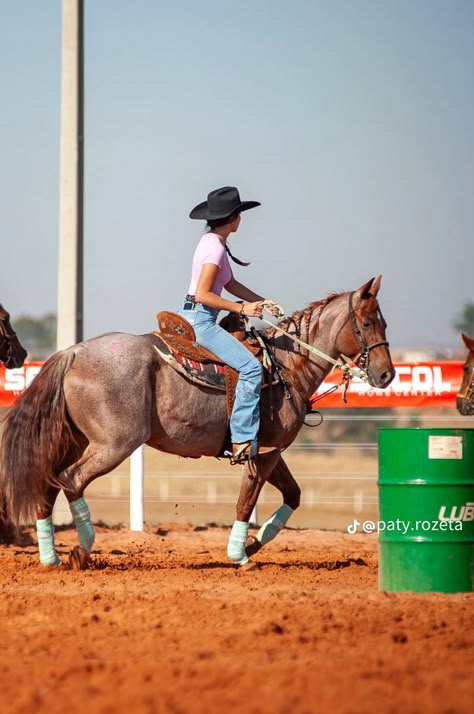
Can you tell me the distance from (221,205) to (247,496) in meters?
A: 2.46

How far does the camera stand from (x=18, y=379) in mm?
13977

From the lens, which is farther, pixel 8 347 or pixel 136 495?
pixel 136 495

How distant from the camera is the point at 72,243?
47.1 ft

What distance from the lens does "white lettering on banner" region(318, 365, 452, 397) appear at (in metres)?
13.9

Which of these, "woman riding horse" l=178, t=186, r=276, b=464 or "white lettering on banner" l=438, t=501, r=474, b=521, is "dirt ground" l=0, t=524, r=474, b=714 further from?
"woman riding horse" l=178, t=186, r=276, b=464

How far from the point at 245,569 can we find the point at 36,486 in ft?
6.16

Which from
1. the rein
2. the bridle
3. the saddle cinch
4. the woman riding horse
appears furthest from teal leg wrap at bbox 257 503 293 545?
the bridle

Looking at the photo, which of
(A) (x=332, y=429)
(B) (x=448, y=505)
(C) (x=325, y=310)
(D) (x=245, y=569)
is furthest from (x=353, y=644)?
(A) (x=332, y=429)

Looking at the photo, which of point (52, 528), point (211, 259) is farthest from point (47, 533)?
point (211, 259)

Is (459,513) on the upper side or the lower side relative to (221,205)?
lower

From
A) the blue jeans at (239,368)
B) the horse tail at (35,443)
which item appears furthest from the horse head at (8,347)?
the blue jeans at (239,368)

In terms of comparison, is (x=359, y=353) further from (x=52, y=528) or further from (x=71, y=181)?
(x=71, y=181)

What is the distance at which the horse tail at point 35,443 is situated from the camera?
8.98 metres

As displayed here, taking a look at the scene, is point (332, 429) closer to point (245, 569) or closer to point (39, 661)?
point (245, 569)
